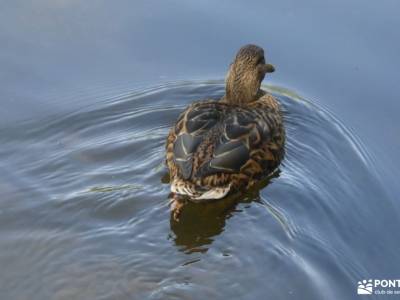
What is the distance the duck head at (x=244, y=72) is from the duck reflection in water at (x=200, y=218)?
1.36m

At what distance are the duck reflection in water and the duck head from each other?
53.4 inches

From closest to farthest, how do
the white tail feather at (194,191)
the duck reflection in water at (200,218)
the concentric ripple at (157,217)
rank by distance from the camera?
the concentric ripple at (157,217) < the duck reflection in water at (200,218) < the white tail feather at (194,191)

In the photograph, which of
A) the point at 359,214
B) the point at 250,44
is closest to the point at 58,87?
the point at 250,44

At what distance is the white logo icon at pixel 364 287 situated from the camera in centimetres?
691

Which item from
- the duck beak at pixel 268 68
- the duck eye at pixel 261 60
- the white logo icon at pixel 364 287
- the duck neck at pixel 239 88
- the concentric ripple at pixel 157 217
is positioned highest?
the duck eye at pixel 261 60

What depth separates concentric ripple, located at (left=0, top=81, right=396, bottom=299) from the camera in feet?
22.1

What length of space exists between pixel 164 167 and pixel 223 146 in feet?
2.47

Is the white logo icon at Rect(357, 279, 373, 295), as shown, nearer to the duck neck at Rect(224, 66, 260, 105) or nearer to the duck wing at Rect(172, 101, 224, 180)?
the duck wing at Rect(172, 101, 224, 180)

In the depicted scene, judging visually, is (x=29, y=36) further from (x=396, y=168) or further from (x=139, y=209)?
(x=396, y=168)

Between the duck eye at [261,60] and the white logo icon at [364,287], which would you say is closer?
the white logo icon at [364,287]

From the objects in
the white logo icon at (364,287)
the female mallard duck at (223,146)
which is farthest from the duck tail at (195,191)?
the white logo icon at (364,287)

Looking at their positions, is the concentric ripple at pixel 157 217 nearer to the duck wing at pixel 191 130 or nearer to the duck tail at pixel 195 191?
the duck tail at pixel 195 191

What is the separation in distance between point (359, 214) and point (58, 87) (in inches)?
145

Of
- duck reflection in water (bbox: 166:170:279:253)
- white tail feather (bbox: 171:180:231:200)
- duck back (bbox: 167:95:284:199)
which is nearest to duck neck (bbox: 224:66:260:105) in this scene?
duck back (bbox: 167:95:284:199)
